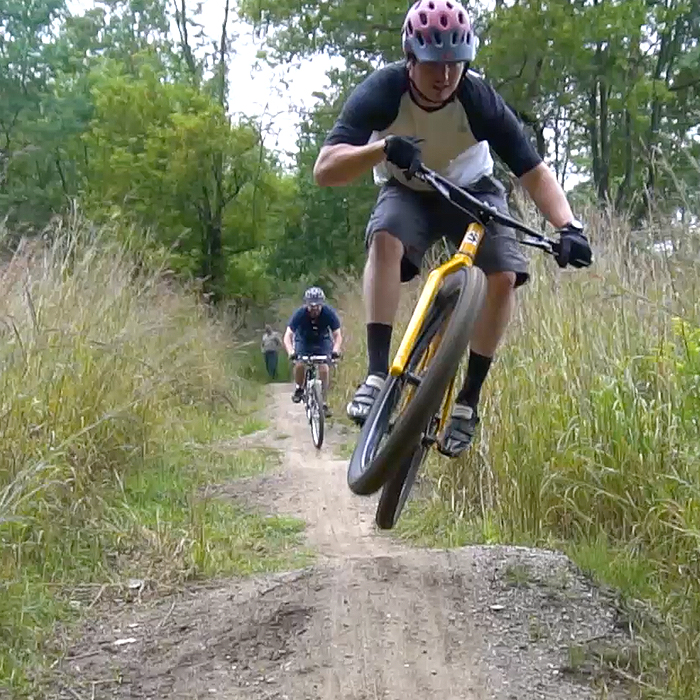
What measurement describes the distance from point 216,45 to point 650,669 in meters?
25.6

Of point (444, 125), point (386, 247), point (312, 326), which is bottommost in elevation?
point (312, 326)

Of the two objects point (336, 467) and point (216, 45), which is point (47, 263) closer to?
point (336, 467)

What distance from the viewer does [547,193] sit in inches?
142

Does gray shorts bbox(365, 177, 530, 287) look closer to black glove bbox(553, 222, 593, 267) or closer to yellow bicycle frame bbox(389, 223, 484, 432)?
yellow bicycle frame bbox(389, 223, 484, 432)

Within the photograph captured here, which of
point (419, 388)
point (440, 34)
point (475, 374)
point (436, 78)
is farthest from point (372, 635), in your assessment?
point (440, 34)

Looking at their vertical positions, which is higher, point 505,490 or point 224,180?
point 224,180

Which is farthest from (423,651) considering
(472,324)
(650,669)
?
(472,324)

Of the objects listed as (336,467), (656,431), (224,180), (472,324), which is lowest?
(336,467)

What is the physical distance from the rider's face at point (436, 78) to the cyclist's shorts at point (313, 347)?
7.02m

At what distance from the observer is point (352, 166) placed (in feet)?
10.6

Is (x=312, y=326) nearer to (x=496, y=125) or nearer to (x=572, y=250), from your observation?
(x=496, y=125)

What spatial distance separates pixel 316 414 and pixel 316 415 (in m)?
0.01

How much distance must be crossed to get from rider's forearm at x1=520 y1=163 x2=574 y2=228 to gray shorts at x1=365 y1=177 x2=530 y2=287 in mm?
135

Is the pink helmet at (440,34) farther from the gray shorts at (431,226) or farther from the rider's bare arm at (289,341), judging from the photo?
the rider's bare arm at (289,341)
